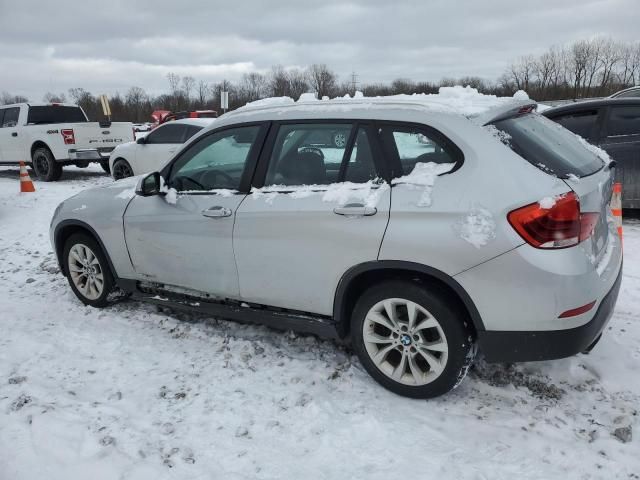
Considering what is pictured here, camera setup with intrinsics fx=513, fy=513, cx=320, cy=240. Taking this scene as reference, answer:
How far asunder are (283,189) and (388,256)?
35.5 inches

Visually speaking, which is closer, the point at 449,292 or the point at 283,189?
the point at 449,292

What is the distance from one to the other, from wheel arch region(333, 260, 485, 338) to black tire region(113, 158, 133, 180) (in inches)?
368

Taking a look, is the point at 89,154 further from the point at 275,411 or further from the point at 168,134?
the point at 275,411

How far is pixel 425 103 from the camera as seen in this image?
311 centimetres

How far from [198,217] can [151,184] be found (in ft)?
1.83

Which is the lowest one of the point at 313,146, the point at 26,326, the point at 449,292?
the point at 26,326

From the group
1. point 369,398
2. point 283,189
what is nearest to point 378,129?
point 283,189

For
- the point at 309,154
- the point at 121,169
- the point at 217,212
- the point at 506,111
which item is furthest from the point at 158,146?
the point at 506,111

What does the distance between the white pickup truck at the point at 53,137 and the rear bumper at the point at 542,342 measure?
11.7 m

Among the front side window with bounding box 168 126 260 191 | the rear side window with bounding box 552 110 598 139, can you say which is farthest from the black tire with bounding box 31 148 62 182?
the rear side window with bounding box 552 110 598 139

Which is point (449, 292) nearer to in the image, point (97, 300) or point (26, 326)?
point (97, 300)

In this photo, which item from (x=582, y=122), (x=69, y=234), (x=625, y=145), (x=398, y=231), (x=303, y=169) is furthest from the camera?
(x=582, y=122)

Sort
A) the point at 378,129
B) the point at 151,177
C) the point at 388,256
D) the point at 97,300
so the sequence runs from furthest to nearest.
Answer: the point at 97,300 → the point at 151,177 → the point at 378,129 → the point at 388,256

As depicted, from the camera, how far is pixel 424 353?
9.81ft
